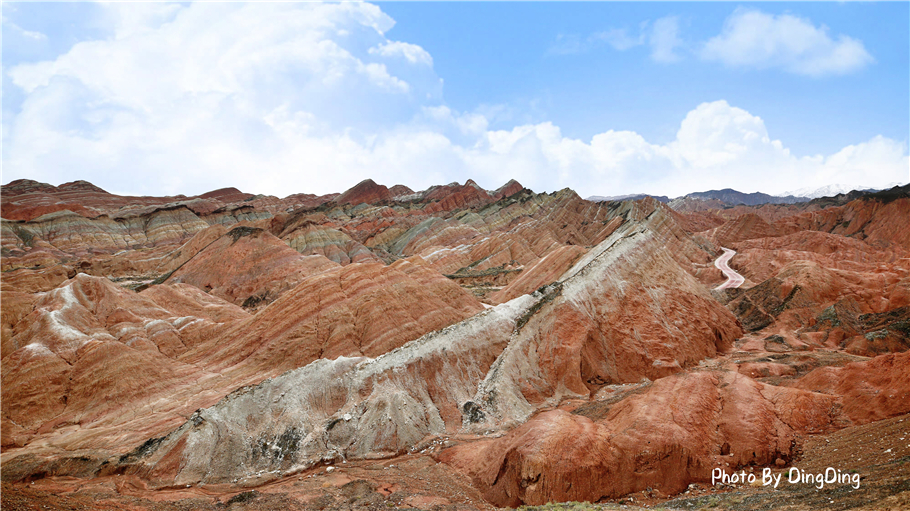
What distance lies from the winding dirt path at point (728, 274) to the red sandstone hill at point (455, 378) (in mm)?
11421

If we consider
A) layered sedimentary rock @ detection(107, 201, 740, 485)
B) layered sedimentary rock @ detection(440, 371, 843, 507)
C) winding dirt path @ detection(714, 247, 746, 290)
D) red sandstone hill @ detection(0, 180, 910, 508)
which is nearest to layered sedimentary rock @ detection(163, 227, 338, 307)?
red sandstone hill @ detection(0, 180, 910, 508)

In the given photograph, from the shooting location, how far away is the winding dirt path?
6187 centimetres

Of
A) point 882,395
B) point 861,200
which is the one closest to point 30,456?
point 882,395

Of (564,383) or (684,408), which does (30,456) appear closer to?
(564,383)

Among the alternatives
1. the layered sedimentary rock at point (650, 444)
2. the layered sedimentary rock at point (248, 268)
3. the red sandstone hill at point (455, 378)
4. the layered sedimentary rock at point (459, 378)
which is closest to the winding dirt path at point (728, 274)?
the red sandstone hill at point (455, 378)

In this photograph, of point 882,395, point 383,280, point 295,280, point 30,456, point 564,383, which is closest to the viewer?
point 882,395

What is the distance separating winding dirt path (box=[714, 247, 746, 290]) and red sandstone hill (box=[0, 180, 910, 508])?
1142 cm

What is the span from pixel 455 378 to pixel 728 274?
187 feet

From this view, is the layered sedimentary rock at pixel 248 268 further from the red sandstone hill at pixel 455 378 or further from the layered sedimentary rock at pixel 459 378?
the layered sedimentary rock at pixel 459 378

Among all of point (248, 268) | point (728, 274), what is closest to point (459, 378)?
point (248, 268)

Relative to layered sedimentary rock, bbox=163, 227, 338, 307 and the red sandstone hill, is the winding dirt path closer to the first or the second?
the red sandstone hill

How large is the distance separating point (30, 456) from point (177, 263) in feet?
212

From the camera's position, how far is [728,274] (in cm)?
6688

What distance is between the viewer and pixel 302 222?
9719 centimetres
